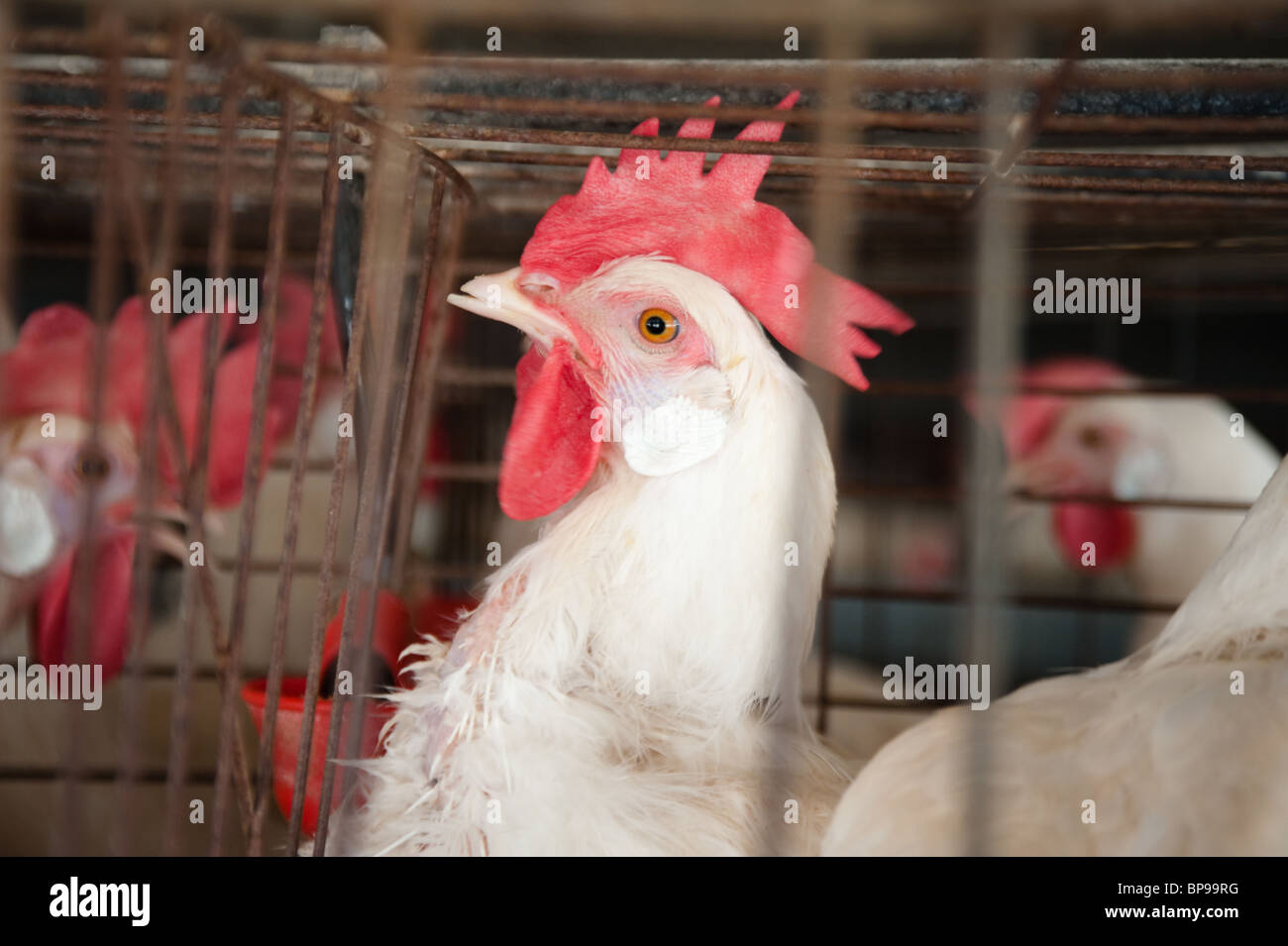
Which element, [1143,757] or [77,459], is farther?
[77,459]

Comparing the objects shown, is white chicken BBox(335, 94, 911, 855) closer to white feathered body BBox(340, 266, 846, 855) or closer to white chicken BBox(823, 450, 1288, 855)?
white feathered body BBox(340, 266, 846, 855)

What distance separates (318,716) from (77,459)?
71 centimetres

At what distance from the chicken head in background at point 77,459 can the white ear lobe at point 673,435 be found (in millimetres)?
746

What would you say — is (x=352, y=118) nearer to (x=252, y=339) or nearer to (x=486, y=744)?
(x=486, y=744)

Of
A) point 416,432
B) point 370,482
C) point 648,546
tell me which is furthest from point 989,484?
point 416,432

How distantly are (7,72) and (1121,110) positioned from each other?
121 centimetres

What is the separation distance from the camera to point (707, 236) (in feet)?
3.36

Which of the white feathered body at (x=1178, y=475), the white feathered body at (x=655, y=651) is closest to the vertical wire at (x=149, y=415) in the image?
the white feathered body at (x=655, y=651)

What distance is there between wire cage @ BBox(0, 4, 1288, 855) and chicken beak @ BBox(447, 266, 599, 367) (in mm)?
90

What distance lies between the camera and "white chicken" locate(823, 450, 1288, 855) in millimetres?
692

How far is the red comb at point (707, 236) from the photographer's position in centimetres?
102

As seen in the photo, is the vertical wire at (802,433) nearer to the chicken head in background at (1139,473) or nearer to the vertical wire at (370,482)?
the vertical wire at (370,482)

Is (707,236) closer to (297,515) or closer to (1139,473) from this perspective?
(297,515)

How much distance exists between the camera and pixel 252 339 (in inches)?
70.9
